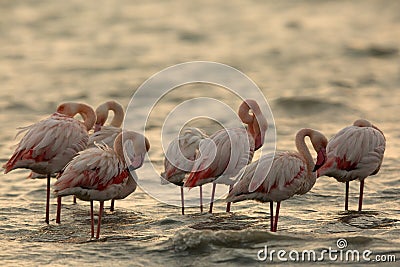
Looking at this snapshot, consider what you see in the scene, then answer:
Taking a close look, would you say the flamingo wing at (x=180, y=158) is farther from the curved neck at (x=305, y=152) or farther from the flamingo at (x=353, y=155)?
the flamingo at (x=353, y=155)

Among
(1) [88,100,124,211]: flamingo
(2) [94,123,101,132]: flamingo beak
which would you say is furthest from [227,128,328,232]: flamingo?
(2) [94,123,101,132]: flamingo beak

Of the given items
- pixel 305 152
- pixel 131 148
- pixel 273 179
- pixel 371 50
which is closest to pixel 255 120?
pixel 305 152

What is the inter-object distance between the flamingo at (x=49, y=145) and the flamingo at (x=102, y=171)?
1.70 feet

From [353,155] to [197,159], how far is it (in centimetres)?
162

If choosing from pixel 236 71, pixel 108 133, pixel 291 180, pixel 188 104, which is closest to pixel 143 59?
pixel 236 71

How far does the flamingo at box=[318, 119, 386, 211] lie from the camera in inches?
368

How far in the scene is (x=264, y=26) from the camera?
67.7 ft

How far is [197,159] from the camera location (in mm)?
9195

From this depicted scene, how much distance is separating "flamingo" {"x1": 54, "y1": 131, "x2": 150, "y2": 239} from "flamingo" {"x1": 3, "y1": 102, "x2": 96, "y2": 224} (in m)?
0.52

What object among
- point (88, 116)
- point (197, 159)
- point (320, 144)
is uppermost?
Result: point (88, 116)

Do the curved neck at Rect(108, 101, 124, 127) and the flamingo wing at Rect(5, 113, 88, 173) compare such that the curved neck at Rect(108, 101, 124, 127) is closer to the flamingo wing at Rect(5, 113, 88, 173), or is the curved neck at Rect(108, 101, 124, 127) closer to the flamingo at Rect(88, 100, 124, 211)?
the flamingo at Rect(88, 100, 124, 211)

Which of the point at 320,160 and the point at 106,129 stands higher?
the point at 106,129

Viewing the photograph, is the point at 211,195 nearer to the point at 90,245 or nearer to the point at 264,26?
the point at 90,245

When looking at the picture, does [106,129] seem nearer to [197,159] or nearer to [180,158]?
[180,158]
